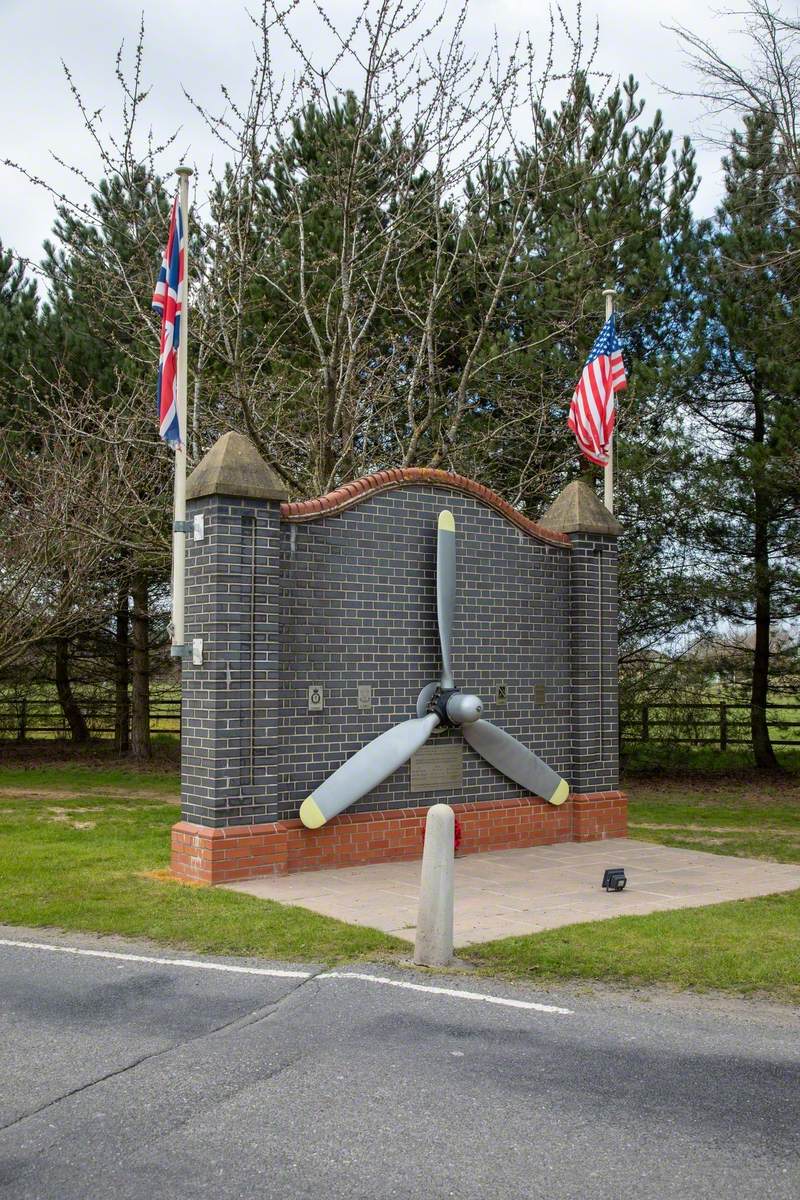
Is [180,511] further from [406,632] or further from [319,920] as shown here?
[319,920]

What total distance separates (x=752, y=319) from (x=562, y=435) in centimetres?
380

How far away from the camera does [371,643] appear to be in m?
11.1

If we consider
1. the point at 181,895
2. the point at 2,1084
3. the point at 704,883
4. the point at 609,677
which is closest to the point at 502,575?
the point at 609,677

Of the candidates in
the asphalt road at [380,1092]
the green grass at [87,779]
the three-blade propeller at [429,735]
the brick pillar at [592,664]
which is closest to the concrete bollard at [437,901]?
the asphalt road at [380,1092]

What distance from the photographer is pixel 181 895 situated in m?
9.06

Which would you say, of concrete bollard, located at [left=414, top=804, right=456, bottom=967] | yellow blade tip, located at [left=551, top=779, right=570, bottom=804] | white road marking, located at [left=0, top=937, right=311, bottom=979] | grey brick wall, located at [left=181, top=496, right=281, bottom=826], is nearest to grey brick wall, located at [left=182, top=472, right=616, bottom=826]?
grey brick wall, located at [left=181, top=496, right=281, bottom=826]

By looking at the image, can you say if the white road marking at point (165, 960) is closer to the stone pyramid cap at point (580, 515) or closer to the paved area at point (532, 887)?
the paved area at point (532, 887)

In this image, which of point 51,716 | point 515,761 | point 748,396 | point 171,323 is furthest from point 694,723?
point 51,716

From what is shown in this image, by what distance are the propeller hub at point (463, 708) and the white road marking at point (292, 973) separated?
15.4 feet

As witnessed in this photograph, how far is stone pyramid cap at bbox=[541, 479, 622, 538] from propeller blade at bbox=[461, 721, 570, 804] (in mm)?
2561

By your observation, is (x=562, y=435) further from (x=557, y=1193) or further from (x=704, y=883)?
(x=557, y=1193)

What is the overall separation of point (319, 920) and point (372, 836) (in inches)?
108

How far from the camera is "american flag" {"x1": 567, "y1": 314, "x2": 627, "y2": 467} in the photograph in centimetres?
1311

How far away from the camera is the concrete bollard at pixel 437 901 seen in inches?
273
